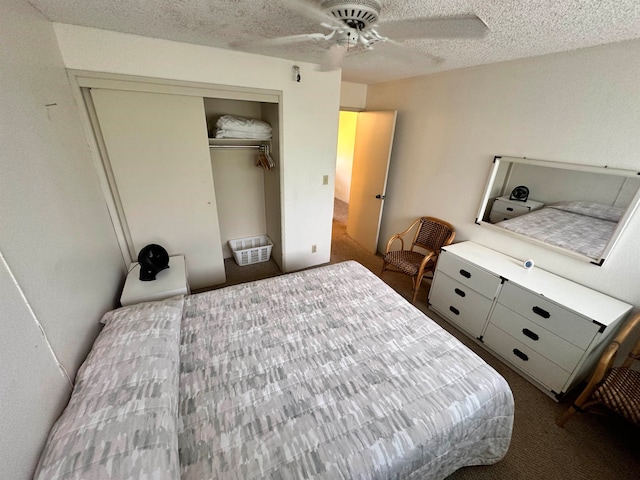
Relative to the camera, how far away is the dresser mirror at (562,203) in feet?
5.46

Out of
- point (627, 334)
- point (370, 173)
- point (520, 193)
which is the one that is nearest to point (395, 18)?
point (520, 193)

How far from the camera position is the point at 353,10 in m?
1.10

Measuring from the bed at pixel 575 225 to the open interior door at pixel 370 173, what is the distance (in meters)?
1.60

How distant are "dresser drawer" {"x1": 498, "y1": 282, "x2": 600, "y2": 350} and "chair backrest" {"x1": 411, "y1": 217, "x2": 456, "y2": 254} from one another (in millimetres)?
788

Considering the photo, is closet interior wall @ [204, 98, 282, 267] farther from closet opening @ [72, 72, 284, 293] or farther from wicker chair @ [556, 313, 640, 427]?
wicker chair @ [556, 313, 640, 427]

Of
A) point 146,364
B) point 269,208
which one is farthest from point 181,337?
point 269,208

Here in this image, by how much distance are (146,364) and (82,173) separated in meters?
1.40

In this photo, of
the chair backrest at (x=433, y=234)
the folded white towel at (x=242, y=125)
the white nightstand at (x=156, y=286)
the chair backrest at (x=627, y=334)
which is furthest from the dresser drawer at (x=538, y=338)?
the folded white towel at (x=242, y=125)

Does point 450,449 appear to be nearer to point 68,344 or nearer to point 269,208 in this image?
point 68,344

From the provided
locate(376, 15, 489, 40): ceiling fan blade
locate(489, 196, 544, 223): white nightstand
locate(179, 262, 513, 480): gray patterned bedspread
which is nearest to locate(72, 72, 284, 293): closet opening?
locate(179, 262, 513, 480): gray patterned bedspread

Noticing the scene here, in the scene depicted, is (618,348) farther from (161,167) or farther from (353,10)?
(161,167)

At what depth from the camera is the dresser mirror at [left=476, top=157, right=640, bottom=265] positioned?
1664 millimetres

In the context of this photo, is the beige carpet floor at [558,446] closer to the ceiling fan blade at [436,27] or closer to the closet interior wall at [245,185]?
the ceiling fan blade at [436,27]

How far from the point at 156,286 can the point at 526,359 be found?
283 cm
